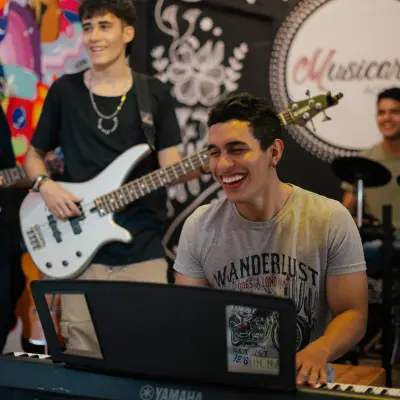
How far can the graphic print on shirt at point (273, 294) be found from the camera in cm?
194

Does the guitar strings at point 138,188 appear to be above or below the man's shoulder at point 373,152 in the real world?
below

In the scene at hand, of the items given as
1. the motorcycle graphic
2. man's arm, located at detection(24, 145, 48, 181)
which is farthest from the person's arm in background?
the motorcycle graphic

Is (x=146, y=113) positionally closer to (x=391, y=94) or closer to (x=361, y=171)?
(x=361, y=171)

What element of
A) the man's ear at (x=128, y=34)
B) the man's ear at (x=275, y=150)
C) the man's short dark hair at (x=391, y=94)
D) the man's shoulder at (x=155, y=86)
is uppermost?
the man's ear at (x=128, y=34)

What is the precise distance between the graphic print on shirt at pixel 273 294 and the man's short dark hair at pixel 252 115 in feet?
1.08

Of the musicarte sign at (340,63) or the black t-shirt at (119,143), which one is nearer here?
the black t-shirt at (119,143)

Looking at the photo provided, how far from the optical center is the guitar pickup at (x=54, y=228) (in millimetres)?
3189

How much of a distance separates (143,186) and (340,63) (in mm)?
1351

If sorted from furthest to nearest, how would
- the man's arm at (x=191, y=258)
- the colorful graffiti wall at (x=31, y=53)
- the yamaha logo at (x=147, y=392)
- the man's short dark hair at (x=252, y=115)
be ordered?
the colorful graffiti wall at (x=31, y=53) < the man's arm at (x=191, y=258) < the man's short dark hair at (x=252, y=115) < the yamaha logo at (x=147, y=392)

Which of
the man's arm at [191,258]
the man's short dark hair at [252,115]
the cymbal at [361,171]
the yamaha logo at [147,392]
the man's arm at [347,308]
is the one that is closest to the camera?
the yamaha logo at [147,392]

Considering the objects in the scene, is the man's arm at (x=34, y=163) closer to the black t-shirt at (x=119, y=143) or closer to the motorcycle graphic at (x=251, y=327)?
the black t-shirt at (x=119, y=143)

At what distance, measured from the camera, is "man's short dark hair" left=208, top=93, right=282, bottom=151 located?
6.28 feet

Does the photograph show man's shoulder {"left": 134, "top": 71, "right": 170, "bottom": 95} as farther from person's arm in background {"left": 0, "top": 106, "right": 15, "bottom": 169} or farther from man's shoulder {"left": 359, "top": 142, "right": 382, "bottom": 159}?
man's shoulder {"left": 359, "top": 142, "right": 382, "bottom": 159}

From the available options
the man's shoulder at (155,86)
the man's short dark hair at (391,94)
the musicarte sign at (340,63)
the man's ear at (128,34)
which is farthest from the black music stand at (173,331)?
the man's short dark hair at (391,94)
